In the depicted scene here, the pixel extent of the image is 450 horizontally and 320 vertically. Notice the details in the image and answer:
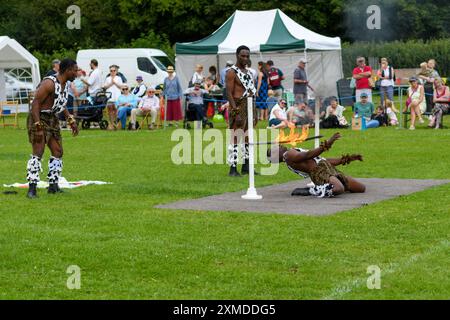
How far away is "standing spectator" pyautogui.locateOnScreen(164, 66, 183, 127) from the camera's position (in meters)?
30.4

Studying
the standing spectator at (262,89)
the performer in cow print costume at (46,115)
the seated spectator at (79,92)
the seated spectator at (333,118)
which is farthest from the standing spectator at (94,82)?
the performer in cow print costume at (46,115)

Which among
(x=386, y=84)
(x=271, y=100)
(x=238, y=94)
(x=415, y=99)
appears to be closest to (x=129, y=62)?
(x=271, y=100)

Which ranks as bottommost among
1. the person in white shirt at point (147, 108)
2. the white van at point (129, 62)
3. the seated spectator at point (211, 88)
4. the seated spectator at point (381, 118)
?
the seated spectator at point (381, 118)

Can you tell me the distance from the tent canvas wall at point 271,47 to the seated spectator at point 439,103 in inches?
304

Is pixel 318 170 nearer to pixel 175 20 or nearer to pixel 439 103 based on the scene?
pixel 439 103

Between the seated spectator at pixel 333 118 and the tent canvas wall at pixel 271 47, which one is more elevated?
the tent canvas wall at pixel 271 47

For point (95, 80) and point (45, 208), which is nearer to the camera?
point (45, 208)

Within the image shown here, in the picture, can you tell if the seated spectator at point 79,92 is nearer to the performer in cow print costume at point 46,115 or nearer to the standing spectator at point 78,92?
the standing spectator at point 78,92

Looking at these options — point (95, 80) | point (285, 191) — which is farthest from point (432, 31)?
point (285, 191)

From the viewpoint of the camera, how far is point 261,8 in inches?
2264

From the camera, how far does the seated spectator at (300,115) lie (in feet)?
92.1

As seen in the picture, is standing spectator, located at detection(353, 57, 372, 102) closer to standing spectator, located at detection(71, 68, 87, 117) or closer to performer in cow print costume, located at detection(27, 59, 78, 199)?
standing spectator, located at detection(71, 68, 87, 117)
